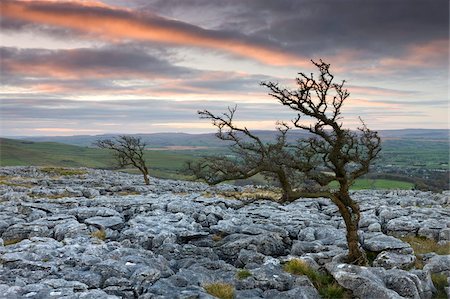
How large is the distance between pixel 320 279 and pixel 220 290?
5.76 meters

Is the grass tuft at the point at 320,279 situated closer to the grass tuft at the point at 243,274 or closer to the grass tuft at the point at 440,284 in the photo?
the grass tuft at the point at 243,274

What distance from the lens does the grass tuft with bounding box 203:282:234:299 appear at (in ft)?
56.2

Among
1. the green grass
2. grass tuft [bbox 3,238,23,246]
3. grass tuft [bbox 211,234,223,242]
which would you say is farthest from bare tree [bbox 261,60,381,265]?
the green grass

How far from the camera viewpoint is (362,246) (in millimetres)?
24688

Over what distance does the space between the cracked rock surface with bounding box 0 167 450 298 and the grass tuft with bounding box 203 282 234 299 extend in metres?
0.49

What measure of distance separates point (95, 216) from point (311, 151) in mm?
18622

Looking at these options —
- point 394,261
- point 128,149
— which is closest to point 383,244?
point 394,261

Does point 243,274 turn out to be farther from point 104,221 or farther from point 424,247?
point 424,247

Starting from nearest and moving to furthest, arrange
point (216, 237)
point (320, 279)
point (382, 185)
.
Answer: point (320, 279)
point (216, 237)
point (382, 185)

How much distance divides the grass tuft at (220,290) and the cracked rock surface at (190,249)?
1.62 feet

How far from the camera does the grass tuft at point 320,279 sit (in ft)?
60.7

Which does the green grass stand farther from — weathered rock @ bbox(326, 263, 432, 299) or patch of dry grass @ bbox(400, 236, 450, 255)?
weathered rock @ bbox(326, 263, 432, 299)

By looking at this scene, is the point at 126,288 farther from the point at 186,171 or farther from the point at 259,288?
the point at 186,171

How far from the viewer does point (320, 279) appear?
2003 centimetres
